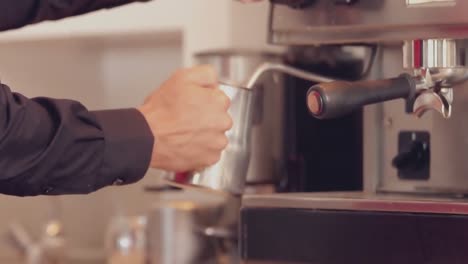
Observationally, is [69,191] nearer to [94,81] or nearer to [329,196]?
[329,196]

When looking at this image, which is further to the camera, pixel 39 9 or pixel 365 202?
pixel 39 9

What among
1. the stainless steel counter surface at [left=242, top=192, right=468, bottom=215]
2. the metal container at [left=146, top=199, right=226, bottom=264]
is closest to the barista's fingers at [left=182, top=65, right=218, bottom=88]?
the stainless steel counter surface at [left=242, top=192, right=468, bottom=215]

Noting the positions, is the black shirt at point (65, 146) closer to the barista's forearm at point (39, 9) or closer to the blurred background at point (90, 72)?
the barista's forearm at point (39, 9)

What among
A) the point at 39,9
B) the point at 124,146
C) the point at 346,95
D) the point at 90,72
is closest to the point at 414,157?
the point at 346,95

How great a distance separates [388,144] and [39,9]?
355 mm

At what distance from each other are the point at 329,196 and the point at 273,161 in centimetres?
32

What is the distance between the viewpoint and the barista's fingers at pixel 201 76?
964mm

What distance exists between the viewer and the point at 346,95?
34.6 inches

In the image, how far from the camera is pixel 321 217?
963 mm

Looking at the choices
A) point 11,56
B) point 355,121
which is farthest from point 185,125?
point 11,56

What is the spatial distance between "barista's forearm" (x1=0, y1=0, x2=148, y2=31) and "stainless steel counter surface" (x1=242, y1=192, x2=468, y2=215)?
250mm

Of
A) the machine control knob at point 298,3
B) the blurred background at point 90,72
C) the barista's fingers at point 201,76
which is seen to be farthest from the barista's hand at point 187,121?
the blurred background at point 90,72

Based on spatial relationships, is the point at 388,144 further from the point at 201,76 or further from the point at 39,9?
the point at 39,9

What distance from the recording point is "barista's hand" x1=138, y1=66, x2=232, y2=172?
0.94m
